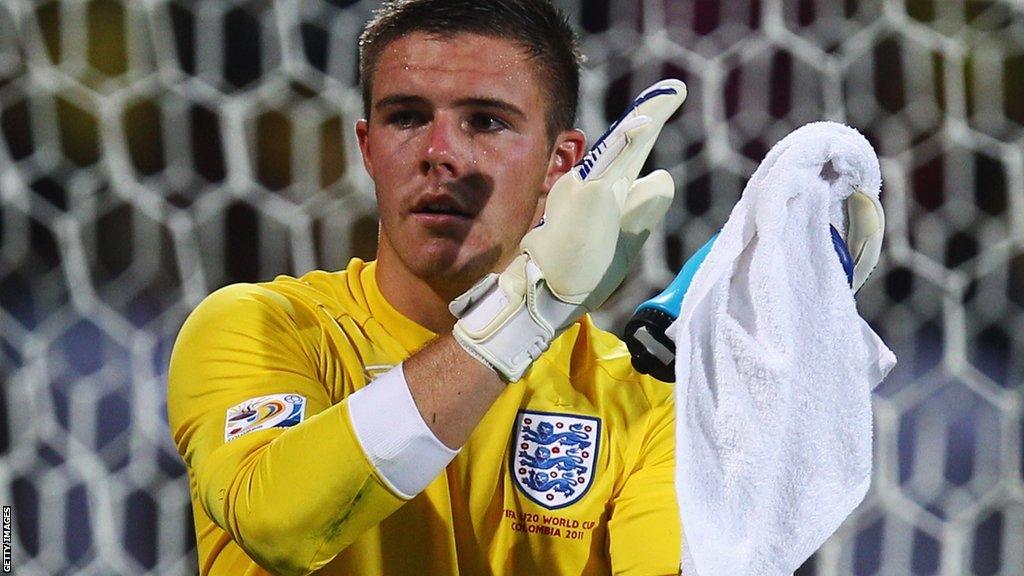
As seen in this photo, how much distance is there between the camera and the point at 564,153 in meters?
1.15

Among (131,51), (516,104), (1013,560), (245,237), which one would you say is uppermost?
(516,104)

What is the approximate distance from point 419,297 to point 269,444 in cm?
30

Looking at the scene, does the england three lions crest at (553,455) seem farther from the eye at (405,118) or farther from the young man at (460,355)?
the eye at (405,118)

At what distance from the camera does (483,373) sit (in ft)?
2.53

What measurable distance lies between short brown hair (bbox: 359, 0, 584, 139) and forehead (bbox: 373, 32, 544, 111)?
0.01m

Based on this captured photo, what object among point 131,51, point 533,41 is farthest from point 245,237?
point 533,41

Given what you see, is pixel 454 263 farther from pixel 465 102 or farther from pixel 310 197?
pixel 310 197

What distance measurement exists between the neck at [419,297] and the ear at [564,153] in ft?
0.44

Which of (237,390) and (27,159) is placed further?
(27,159)

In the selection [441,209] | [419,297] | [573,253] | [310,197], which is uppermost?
[573,253]

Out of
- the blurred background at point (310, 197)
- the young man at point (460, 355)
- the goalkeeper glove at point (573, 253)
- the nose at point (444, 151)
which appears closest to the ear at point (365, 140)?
the young man at point (460, 355)

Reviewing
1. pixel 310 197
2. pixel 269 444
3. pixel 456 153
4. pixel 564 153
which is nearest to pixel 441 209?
pixel 456 153

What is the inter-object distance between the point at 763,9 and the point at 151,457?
879 millimetres

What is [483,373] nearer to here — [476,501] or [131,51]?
[476,501]
